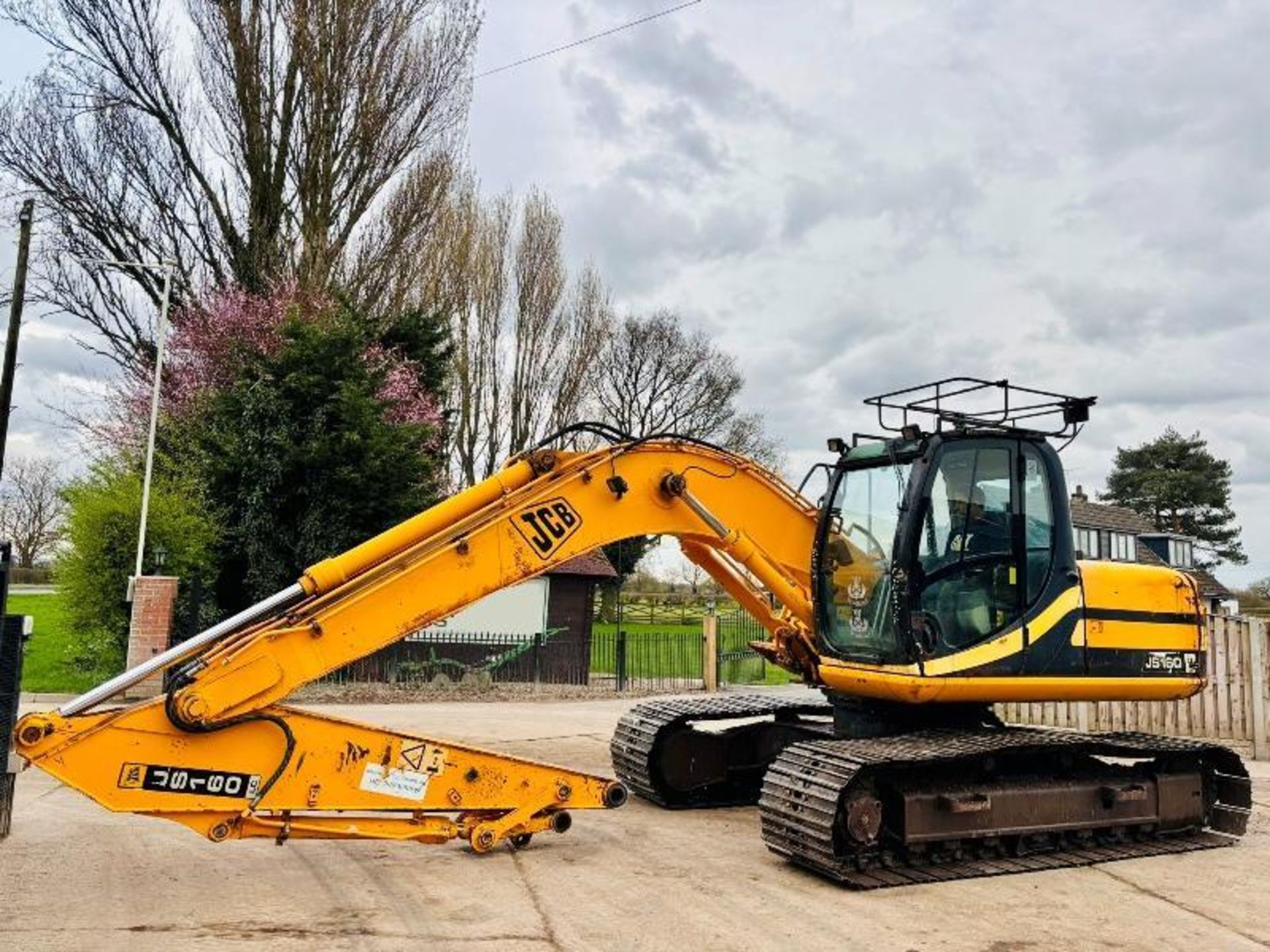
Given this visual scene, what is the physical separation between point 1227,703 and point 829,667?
7901 mm

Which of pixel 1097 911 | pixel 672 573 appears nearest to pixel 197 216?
pixel 1097 911

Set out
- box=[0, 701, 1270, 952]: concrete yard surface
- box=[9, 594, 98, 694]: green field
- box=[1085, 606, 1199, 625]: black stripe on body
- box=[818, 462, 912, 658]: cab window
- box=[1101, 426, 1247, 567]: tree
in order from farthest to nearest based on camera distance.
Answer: box=[1101, 426, 1247, 567]: tree, box=[9, 594, 98, 694]: green field, box=[1085, 606, 1199, 625]: black stripe on body, box=[818, 462, 912, 658]: cab window, box=[0, 701, 1270, 952]: concrete yard surface

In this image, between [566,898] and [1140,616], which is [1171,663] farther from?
[566,898]

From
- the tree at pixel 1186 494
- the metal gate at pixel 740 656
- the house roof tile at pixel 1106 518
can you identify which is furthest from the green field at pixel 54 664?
the tree at pixel 1186 494

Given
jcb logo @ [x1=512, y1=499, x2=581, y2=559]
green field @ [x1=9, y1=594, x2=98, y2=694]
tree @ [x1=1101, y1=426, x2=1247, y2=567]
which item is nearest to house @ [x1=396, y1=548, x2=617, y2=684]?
green field @ [x1=9, y1=594, x2=98, y2=694]

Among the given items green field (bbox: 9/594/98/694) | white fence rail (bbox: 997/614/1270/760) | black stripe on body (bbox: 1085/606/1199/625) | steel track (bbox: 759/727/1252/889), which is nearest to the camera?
steel track (bbox: 759/727/1252/889)

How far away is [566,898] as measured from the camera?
5.75 meters

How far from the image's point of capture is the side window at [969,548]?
670 centimetres

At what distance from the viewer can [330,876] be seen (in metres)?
6.15

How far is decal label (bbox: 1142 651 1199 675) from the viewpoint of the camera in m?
7.41

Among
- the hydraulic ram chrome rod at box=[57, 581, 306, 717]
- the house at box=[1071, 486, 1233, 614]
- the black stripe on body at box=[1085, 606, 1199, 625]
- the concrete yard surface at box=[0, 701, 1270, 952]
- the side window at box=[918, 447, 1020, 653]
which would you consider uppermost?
the house at box=[1071, 486, 1233, 614]

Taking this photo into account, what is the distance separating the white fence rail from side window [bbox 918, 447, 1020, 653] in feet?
17.5

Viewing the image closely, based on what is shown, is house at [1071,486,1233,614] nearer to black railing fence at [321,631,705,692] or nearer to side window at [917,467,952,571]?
black railing fence at [321,631,705,692]

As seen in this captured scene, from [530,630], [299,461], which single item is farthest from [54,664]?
[530,630]
